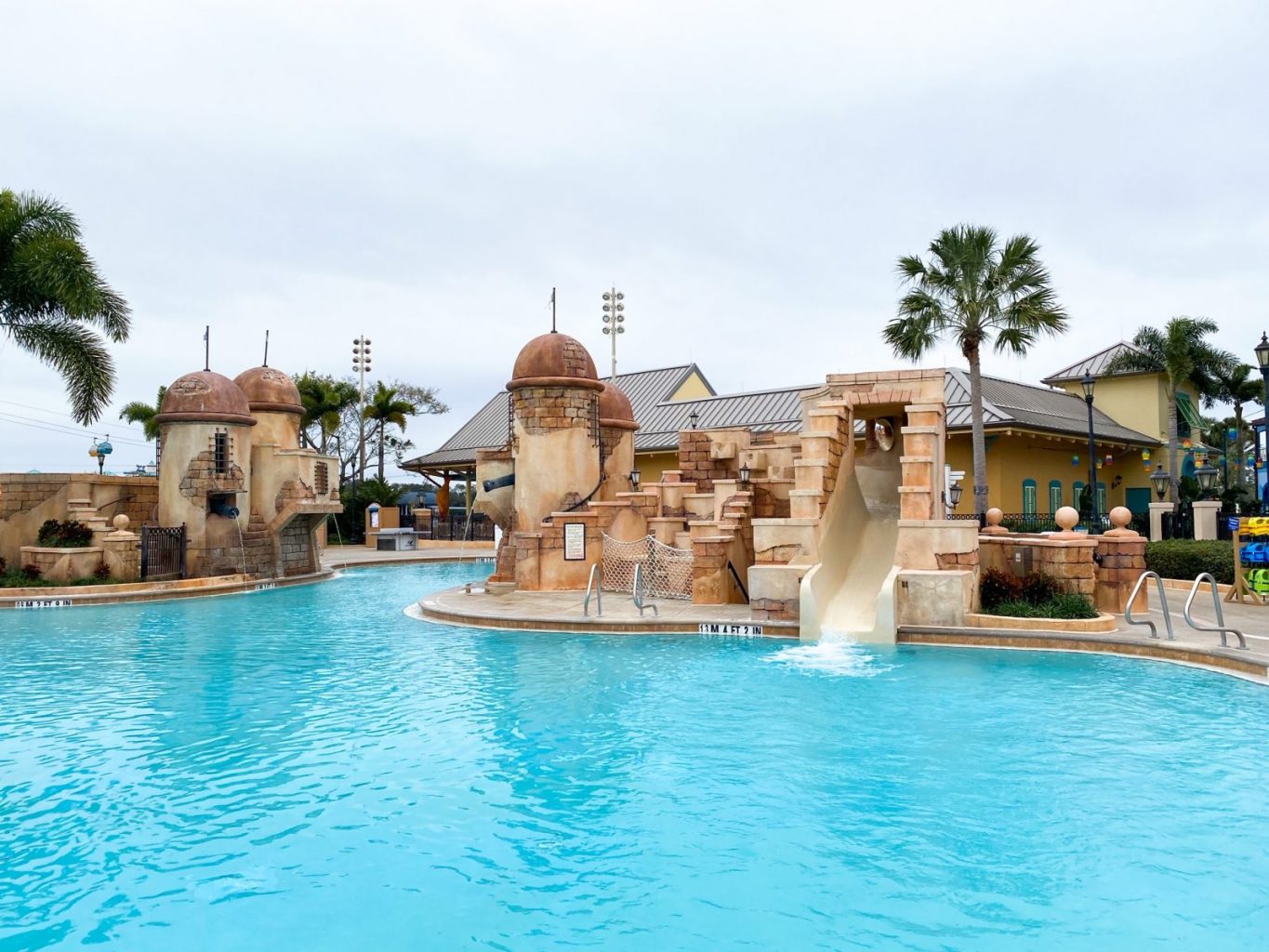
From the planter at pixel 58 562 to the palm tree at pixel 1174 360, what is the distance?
31025 mm

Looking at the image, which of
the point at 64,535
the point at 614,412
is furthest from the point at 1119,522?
the point at 64,535

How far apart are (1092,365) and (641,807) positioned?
3592 centimetres

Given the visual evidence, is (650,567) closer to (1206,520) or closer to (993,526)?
(993,526)

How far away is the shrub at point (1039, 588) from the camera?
13438 mm

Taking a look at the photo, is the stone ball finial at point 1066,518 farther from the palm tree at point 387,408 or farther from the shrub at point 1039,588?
the palm tree at point 387,408

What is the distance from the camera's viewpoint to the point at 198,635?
14.3 metres

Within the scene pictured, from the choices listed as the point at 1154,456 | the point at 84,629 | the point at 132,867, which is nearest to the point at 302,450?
the point at 84,629

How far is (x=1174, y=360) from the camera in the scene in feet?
95.9

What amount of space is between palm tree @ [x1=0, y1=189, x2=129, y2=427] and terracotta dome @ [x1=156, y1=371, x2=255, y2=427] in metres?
1.70

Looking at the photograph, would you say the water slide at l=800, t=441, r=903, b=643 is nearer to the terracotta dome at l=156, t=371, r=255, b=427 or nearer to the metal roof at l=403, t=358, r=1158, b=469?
the metal roof at l=403, t=358, r=1158, b=469

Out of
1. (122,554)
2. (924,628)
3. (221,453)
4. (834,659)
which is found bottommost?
(834,659)

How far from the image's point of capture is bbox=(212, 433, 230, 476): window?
73.0 ft

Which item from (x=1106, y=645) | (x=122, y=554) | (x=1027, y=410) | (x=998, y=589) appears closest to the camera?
(x=1106, y=645)

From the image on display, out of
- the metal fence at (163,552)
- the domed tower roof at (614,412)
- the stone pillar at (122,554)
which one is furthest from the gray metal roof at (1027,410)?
the stone pillar at (122,554)
